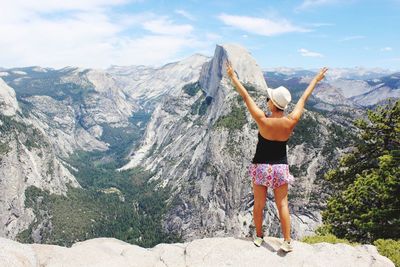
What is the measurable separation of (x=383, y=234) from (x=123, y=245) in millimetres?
20213

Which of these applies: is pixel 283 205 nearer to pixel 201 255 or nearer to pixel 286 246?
pixel 286 246

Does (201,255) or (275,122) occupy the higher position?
(275,122)

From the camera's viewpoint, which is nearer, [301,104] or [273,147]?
[273,147]

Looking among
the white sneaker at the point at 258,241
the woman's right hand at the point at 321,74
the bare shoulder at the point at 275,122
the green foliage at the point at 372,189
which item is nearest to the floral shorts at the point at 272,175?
the bare shoulder at the point at 275,122

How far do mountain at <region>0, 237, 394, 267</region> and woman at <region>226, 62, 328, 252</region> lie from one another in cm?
67

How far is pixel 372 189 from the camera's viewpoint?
33.0 m

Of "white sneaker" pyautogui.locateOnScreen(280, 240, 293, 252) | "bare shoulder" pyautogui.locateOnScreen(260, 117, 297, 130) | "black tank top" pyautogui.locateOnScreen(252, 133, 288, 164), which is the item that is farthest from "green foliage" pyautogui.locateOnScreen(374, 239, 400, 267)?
"bare shoulder" pyautogui.locateOnScreen(260, 117, 297, 130)

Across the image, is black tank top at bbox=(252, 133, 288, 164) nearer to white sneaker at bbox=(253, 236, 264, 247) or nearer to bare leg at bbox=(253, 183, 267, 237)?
bare leg at bbox=(253, 183, 267, 237)

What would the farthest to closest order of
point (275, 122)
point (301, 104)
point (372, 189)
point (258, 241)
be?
point (372, 189)
point (258, 241)
point (301, 104)
point (275, 122)

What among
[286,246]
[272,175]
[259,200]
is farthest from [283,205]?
[286,246]

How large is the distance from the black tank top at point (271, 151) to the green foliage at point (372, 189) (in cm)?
1736

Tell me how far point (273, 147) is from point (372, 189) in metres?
20.4

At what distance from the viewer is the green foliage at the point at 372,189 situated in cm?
3045

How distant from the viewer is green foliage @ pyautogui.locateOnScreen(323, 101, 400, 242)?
30.5 metres
